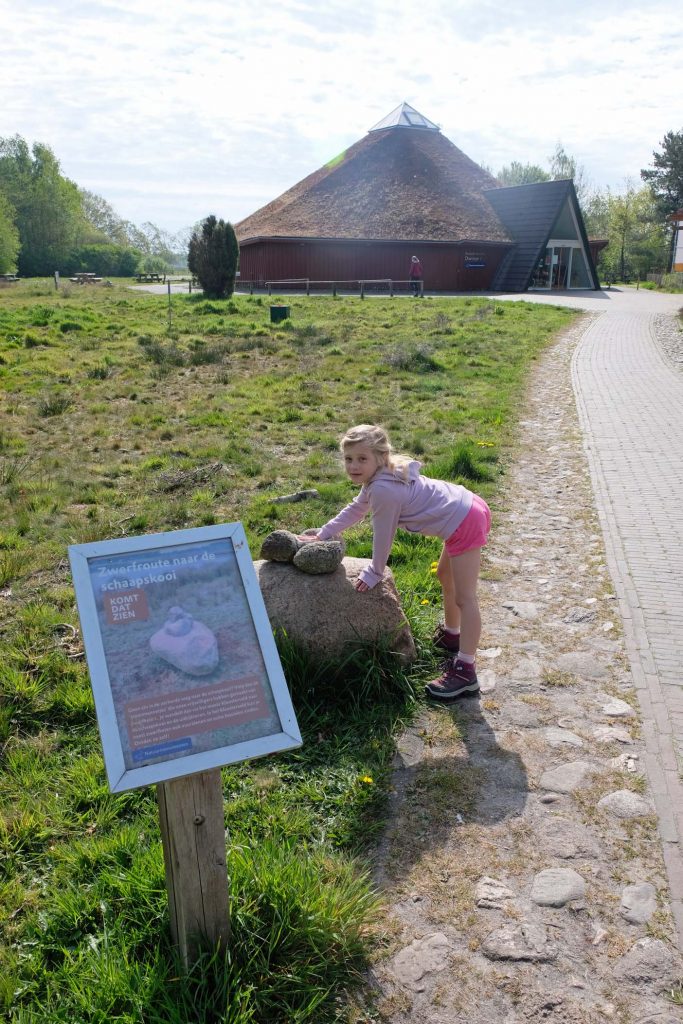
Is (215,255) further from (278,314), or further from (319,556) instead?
(319,556)

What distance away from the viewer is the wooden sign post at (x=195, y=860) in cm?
244

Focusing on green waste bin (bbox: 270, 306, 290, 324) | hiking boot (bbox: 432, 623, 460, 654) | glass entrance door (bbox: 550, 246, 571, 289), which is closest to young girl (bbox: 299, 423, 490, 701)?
hiking boot (bbox: 432, 623, 460, 654)

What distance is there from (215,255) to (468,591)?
27.9 metres

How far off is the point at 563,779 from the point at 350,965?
142 cm

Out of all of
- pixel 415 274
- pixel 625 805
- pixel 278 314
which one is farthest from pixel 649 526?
pixel 415 274

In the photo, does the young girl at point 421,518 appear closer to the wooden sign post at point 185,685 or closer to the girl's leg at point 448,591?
the girl's leg at point 448,591

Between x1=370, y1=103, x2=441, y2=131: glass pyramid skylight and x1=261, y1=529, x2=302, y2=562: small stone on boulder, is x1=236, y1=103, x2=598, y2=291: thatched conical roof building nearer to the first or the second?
x1=370, y1=103, x2=441, y2=131: glass pyramid skylight

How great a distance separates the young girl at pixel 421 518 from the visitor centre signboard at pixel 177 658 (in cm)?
145

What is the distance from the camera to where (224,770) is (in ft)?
12.2

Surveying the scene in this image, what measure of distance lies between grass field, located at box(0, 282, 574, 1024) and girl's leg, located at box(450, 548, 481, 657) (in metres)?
0.41

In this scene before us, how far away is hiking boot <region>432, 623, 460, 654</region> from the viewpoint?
4.73 metres

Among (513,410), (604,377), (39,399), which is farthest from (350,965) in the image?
(604,377)

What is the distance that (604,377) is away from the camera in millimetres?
14398

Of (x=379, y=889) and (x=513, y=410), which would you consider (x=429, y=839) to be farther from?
(x=513, y=410)
